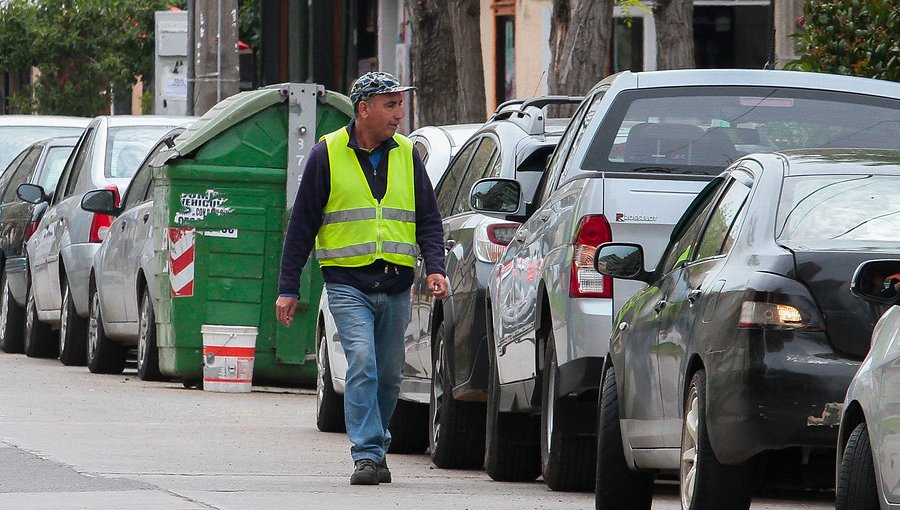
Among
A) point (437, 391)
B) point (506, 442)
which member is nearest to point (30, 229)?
point (437, 391)

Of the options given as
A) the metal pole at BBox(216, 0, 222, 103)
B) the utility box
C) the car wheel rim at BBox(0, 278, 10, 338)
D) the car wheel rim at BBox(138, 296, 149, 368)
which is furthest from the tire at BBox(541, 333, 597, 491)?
the utility box

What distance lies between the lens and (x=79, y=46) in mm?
41312

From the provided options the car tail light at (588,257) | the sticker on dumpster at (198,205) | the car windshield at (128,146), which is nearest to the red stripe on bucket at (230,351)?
the sticker on dumpster at (198,205)

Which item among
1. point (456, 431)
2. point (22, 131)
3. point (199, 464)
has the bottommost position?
point (199, 464)

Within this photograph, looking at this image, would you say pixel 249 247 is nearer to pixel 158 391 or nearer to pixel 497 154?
pixel 158 391

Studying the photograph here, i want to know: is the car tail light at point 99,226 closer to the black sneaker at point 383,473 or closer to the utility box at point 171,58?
the black sneaker at point 383,473

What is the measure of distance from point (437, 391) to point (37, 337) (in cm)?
897

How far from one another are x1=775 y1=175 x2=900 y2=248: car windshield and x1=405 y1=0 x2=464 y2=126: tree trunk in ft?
40.1

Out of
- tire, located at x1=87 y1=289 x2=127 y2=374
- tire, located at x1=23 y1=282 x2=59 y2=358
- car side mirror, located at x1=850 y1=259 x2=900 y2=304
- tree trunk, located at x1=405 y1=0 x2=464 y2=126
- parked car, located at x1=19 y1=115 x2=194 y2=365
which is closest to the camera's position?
car side mirror, located at x1=850 y1=259 x2=900 y2=304

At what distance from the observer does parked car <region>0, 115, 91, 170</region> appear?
74.4ft

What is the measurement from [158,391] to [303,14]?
2336 centimetres

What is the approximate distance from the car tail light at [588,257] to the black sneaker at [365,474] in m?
1.27

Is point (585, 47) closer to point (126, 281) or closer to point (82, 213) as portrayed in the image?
point (126, 281)

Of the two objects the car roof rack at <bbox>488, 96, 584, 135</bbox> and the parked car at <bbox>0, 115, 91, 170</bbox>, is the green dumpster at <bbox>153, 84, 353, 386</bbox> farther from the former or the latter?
the parked car at <bbox>0, 115, 91, 170</bbox>
